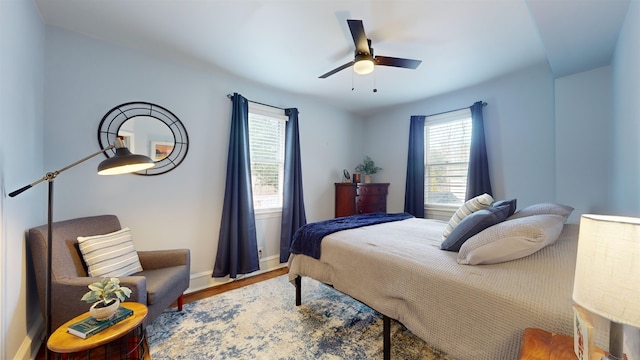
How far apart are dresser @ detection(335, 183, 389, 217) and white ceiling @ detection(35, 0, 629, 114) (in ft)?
5.94

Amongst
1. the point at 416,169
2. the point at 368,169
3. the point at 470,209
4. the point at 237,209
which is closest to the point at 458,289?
the point at 470,209

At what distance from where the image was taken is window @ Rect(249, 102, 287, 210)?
346 cm

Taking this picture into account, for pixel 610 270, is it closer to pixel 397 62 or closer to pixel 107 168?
pixel 397 62

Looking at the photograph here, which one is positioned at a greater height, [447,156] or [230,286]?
[447,156]

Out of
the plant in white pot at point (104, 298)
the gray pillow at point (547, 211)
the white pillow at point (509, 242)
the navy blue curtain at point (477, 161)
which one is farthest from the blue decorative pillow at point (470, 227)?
the plant in white pot at point (104, 298)

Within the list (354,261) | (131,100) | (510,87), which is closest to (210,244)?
(131,100)

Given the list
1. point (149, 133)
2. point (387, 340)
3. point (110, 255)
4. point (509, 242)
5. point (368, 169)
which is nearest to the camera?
point (509, 242)

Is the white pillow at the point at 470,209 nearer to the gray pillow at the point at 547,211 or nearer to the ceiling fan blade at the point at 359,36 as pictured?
the gray pillow at the point at 547,211

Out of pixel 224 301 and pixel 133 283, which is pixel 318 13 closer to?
pixel 133 283

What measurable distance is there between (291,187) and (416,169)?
2.00 metres

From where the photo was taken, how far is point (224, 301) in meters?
2.59

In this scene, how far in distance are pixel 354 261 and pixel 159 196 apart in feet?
7.13

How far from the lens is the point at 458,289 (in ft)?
4.28

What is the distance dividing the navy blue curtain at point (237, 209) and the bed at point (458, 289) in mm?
1434
